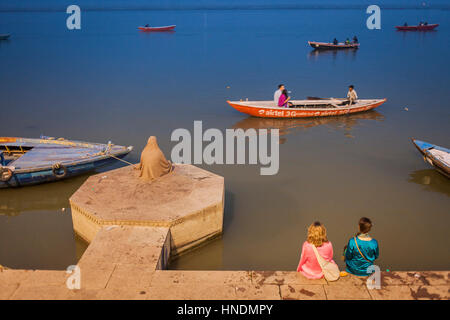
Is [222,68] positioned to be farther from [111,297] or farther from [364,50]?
[111,297]

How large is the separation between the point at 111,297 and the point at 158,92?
19.7 m

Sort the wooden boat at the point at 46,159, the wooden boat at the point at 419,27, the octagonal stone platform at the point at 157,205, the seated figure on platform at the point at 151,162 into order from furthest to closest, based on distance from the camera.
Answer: the wooden boat at the point at 419,27 < the wooden boat at the point at 46,159 < the seated figure on platform at the point at 151,162 < the octagonal stone platform at the point at 157,205

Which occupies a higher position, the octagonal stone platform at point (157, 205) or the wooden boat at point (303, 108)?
the wooden boat at point (303, 108)

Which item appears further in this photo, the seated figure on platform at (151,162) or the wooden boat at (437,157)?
the wooden boat at (437,157)

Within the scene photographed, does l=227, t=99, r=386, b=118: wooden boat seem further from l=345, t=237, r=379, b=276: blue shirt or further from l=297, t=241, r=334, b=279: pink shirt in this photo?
l=297, t=241, r=334, b=279: pink shirt

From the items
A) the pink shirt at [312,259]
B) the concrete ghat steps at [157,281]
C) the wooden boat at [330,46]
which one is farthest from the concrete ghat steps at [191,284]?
the wooden boat at [330,46]

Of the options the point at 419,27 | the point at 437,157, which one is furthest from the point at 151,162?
the point at 419,27

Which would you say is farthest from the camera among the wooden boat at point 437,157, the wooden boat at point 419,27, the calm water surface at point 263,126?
the wooden boat at point 419,27

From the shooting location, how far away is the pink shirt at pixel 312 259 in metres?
6.41

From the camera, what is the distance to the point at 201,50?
44250mm

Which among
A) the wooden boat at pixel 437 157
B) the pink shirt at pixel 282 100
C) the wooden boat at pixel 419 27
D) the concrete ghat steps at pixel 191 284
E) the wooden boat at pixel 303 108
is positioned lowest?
the concrete ghat steps at pixel 191 284

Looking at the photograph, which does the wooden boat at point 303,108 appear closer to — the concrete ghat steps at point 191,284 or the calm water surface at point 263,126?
the calm water surface at point 263,126

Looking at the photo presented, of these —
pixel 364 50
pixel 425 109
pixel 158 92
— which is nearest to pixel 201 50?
pixel 364 50

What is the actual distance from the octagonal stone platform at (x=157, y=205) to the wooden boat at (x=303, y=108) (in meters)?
9.14
